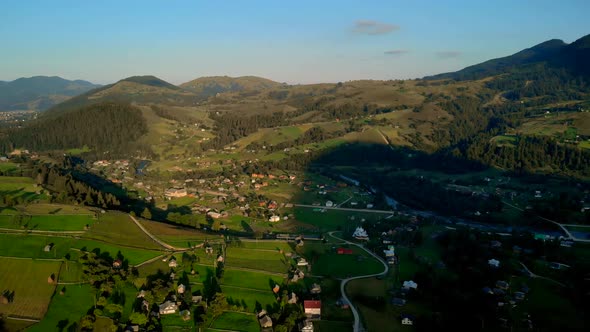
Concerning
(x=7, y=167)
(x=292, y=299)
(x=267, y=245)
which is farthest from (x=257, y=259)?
(x=7, y=167)

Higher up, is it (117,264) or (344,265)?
(117,264)

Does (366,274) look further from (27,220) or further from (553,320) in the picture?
(27,220)

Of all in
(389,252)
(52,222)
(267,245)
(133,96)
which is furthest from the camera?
(133,96)

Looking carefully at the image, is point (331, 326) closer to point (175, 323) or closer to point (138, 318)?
point (175, 323)

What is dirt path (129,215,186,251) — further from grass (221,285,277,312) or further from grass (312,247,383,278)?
grass (312,247,383,278)

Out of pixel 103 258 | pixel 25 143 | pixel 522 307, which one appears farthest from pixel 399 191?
pixel 25 143

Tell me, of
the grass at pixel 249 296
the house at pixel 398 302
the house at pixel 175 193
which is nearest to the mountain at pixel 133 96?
the house at pixel 175 193

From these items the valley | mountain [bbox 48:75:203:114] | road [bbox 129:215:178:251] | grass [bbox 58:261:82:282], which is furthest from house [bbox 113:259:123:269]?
mountain [bbox 48:75:203:114]
